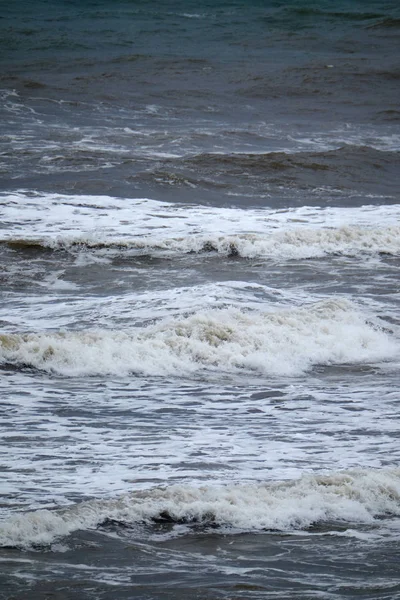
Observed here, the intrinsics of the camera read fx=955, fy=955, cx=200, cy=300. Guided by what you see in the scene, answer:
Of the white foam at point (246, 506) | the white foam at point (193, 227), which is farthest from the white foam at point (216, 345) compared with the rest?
the white foam at point (193, 227)

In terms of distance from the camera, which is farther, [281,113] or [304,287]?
[281,113]

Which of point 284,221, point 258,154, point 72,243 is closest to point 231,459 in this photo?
point 72,243

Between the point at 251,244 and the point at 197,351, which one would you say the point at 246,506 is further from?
the point at 251,244

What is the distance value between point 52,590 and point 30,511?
2.73 ft

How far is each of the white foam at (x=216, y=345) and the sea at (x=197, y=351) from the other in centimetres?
2

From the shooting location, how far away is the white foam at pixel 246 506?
4.88 meters

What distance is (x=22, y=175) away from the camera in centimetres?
1587

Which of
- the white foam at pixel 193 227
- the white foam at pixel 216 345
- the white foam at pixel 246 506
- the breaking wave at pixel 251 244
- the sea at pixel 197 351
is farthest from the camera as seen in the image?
the white foam at pixel 193 227

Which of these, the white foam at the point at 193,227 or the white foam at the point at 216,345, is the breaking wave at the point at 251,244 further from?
the white foam at the point at 216,345

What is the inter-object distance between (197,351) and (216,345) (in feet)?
0.86

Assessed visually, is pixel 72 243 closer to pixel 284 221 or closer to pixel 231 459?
pixel 284 221

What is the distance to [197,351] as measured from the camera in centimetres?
830

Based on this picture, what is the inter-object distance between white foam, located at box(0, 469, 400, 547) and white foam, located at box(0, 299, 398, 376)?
2676 mm

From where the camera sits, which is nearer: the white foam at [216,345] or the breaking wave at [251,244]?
the white foam at [216,345]
